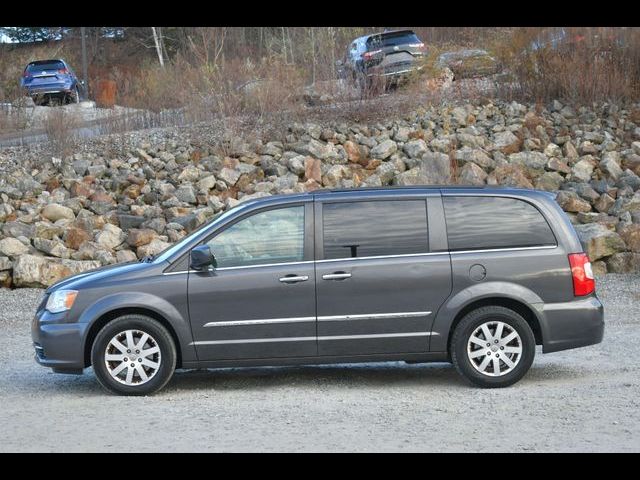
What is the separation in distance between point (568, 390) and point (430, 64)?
61.9 feet

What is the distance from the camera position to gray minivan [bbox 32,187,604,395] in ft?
28.0

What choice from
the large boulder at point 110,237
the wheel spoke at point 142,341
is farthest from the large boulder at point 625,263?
the wheel spoke at point 142,341

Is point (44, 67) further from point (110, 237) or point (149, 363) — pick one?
point (149, 363)

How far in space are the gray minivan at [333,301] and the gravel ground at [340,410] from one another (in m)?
0.31

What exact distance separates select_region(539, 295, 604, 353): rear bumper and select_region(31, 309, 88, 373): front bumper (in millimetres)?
3817

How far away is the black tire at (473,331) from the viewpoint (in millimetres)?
8523

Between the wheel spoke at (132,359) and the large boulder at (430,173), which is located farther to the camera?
the large boulder at (430,173)

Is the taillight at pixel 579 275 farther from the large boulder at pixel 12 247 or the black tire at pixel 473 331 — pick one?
the large boulder at pixel 12 247

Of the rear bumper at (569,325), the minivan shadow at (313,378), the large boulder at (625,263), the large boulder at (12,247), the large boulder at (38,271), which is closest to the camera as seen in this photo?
the rear bumper at (569,325)

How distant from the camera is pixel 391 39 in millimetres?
27672

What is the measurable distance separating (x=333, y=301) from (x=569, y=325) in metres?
1.97

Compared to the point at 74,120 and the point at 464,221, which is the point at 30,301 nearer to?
the point at 464,221

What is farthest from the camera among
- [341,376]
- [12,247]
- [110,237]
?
[110,237]

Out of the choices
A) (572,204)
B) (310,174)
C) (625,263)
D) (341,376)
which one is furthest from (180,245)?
(310,174)
